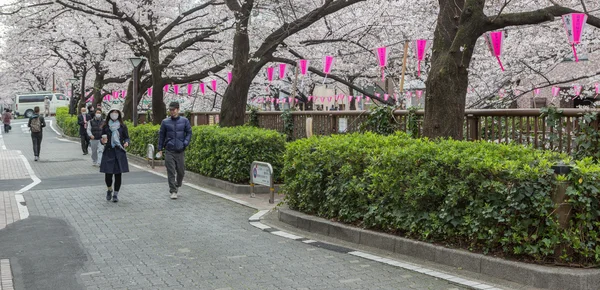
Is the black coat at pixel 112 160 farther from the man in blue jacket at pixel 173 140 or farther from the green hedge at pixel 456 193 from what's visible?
the green hedge at pixel 456 193

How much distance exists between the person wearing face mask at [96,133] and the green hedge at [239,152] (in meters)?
5.86

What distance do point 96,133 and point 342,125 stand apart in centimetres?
904

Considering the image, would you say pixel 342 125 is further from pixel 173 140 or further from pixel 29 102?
pixel 29 102

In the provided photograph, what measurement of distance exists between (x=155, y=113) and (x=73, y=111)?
27.6 m

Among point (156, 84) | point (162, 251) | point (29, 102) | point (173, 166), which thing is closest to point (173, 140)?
point (173, 166)

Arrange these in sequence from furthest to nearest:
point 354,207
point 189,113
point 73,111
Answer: point 73,111
point 189,113
point 354,207

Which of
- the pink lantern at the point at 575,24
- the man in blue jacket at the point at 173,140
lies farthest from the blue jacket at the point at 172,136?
the pink lantern at the point at 575,24

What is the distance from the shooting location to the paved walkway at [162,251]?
599 cm

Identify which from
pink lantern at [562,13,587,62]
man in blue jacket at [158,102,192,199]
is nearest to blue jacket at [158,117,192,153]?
man in blue jacket at [158,102,192,199]

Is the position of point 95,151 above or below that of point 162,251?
above

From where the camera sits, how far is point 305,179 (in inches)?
359

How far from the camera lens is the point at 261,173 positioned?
1165 cm

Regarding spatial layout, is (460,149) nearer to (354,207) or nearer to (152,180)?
(354,207)

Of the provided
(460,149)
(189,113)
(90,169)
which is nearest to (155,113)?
(189,113)
